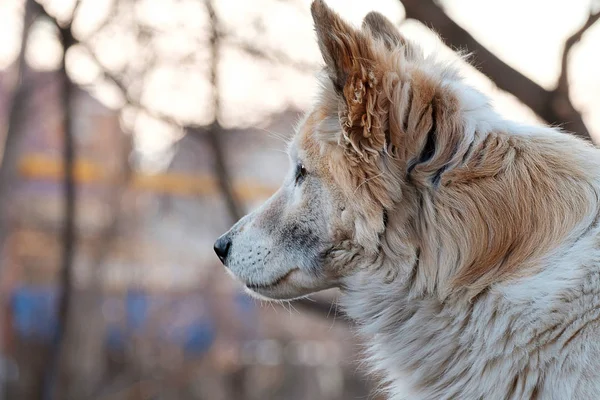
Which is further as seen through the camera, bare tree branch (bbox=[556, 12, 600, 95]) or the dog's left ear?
bare tree branch (bbox=[556, 12, 600, 95])

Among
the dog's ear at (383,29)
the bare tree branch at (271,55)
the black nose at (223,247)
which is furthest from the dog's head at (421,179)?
the bare tree branch at (271,55)

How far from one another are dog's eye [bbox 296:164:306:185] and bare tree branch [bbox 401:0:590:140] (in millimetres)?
1820

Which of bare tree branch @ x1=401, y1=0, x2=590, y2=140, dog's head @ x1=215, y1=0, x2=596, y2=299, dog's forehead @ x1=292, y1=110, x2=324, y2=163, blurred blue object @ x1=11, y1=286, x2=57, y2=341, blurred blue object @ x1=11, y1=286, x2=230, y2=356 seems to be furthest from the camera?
blurred blue object @ x1=11, y1=286, x2=230, y2=356

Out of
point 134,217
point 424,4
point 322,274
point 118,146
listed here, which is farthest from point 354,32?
point 134,217

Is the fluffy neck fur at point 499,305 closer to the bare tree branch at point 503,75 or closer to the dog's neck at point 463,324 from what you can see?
the dog's neck at point 463,324

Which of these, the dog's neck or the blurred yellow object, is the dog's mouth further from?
the blurred yellow object

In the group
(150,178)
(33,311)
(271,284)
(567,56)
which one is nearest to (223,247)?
(271,284)

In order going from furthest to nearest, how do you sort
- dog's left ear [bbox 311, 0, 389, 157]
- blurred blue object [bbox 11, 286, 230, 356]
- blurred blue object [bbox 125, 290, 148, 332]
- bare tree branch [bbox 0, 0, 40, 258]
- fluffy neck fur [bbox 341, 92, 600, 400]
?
blurred blue object [bbox 125, 290, 148, 332] < blurred blue object [bbox 11, 286, 230, 356] < bare tree branch [bbox 0, 0, 40, 258] < dog's left ear [bbox 311, 0, 389, 157] < fluffy neck fur [bbox 341, 92, 600, 400]

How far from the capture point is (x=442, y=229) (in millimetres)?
3176

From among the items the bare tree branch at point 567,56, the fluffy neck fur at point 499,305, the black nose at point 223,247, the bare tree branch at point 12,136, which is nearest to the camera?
the fluffy neck fur at point 499,305

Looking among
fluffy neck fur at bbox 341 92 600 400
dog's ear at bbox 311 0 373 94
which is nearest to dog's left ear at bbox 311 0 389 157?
dog's ear at bbox 311 0 373 94

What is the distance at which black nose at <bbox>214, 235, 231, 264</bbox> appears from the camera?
3.79m

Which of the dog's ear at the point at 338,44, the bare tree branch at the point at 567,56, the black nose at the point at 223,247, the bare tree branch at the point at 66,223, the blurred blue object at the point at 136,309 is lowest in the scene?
the blurred blue object at the point at 136,309

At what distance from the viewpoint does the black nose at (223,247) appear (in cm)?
379
